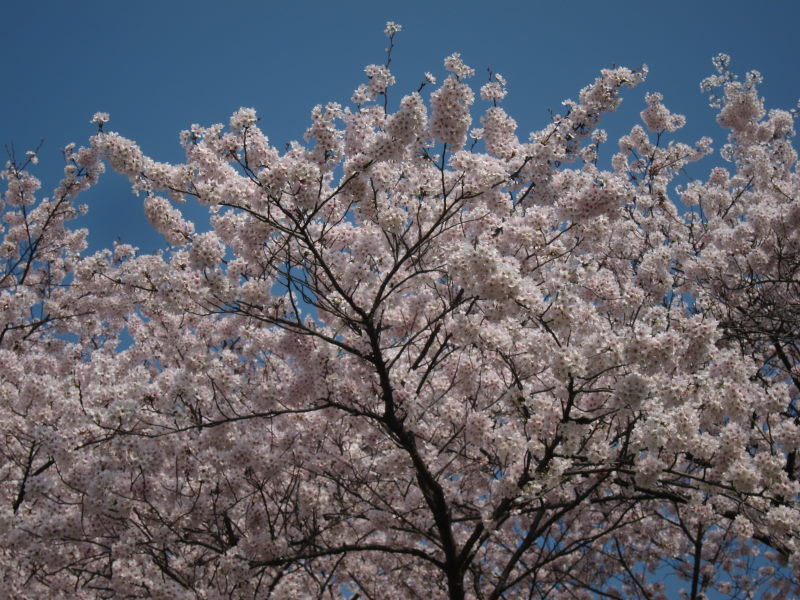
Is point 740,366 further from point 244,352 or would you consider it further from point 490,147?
point 244,352

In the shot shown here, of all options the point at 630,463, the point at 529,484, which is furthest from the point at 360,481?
the point at 630,463

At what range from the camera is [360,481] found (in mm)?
7699

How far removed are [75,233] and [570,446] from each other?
14203mm

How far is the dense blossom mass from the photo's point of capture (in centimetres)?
652

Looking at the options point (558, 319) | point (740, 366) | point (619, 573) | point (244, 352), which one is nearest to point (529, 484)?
point (558, 319)

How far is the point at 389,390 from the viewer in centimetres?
698

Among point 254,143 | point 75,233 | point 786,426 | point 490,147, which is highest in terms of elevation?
point 75,233

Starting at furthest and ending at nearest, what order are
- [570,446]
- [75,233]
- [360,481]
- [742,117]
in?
1. [75,233]
2. [742,117]
3. [360,481]
4. [570,446]

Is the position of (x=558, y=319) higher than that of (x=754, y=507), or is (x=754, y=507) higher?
(x=558, y=319)

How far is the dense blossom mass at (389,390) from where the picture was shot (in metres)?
6.52

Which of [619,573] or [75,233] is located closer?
[619,573]

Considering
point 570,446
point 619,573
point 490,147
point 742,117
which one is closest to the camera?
point 570,446

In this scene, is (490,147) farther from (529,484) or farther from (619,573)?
(619,573)

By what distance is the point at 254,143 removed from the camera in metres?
7.17
